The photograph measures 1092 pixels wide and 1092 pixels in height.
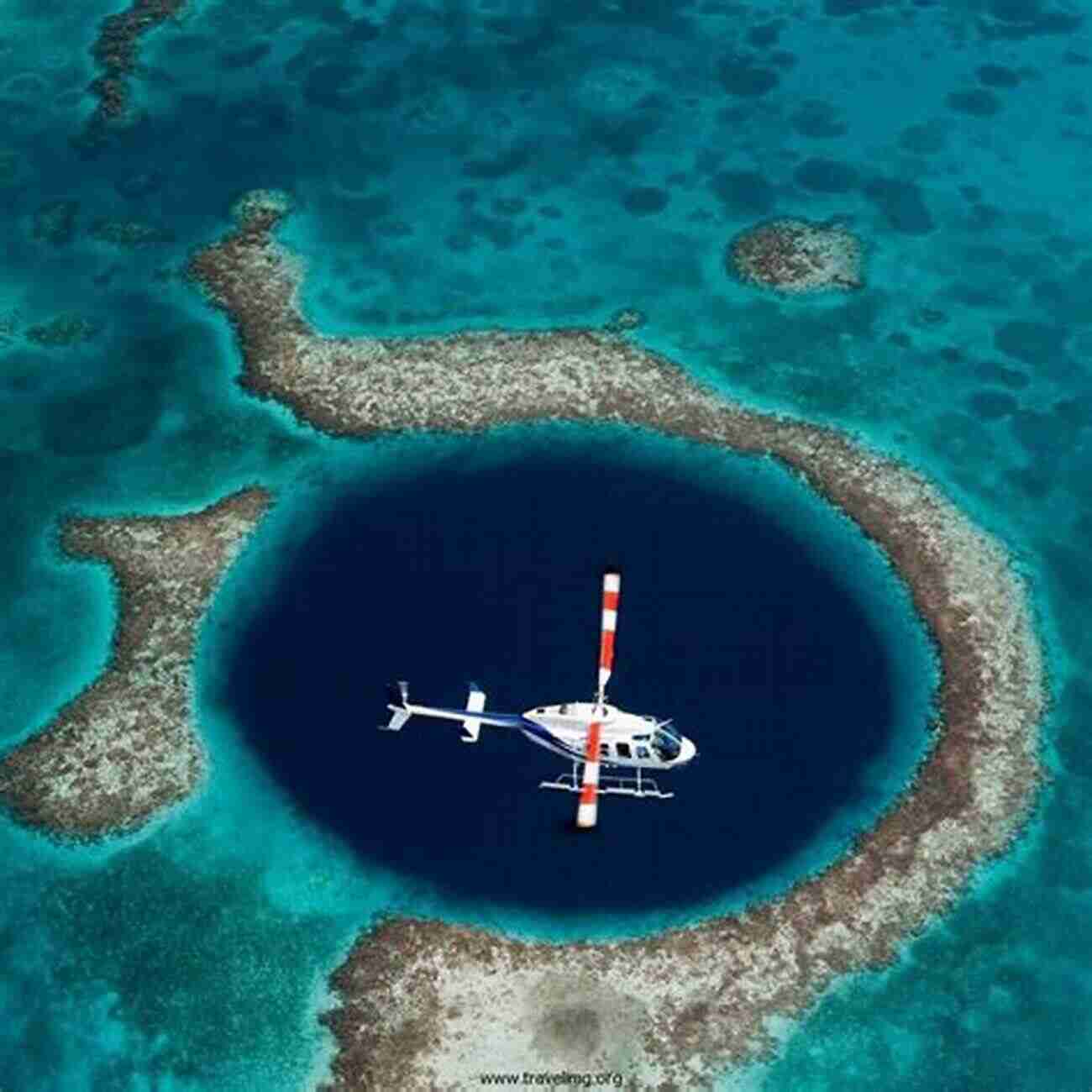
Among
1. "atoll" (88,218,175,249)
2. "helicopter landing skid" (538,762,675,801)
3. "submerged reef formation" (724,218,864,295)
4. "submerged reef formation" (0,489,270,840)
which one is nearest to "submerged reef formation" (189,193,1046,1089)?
"helicopter landing skid" (538,762,675,801)

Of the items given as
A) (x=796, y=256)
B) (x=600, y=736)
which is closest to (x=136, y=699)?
(x=600, y=736)

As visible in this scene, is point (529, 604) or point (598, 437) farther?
point (598, 437)

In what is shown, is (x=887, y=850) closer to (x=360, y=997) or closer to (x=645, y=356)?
(x=360, y=997)

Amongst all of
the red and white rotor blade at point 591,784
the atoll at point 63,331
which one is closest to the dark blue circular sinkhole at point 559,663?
the red and white rotor blade at point 591,784

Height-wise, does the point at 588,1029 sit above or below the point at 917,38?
below

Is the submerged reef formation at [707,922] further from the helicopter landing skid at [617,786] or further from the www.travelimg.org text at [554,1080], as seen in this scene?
the helicopter landing skid at [617,786]

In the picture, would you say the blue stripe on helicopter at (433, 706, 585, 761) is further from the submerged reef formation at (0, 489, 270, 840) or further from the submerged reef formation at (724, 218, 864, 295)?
the submerged reef formation at (724, 218, 864, 295)

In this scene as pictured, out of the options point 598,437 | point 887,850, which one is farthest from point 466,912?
point 598,437
